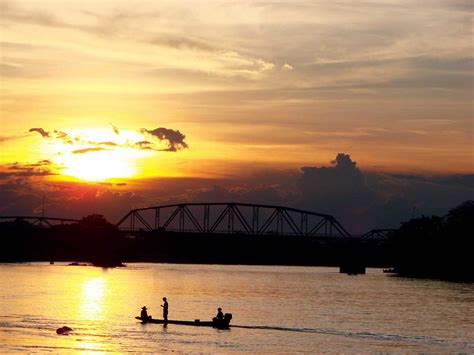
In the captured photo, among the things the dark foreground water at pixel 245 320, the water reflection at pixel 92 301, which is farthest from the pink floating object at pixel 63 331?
the water reflection at pixel 92 301

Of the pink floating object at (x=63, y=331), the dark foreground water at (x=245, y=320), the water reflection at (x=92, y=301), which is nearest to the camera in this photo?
the dark foreground water at (x=245, y=320)

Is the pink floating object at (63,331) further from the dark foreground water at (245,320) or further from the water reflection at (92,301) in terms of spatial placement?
→ the water reflection at (92,301)

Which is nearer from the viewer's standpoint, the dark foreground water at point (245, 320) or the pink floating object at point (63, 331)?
the dark foreground water at point (245, 320)

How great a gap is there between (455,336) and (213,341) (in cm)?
2766

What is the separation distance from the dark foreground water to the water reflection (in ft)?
0.41

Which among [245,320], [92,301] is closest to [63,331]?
[245,320]

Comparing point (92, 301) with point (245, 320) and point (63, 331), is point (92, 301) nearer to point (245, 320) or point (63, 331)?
point (245, 320)

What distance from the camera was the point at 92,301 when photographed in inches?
5856

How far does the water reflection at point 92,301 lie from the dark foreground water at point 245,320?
0.41 ft

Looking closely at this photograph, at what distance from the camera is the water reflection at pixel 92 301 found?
12238cm

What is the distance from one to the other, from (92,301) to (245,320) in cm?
3766

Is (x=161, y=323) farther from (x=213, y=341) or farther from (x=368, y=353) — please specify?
(x=368, y=353)

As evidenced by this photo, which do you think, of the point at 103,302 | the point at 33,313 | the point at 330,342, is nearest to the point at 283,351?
the point at 330,342

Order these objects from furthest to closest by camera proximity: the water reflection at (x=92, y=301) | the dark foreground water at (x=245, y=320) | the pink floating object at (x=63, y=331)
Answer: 1. the water reflection at (x=92, y=301)
2. the pink floating object at (x=63, y=331)
3. the dark foreground water at (x=245, y=320)
